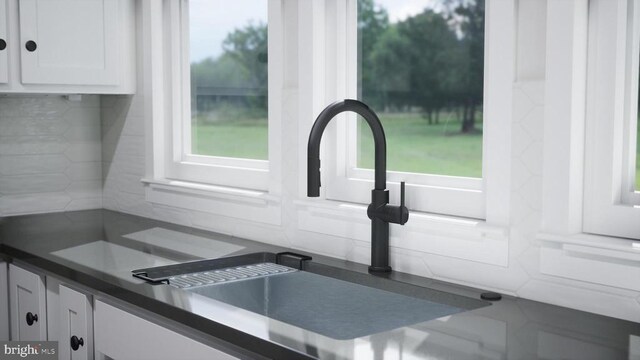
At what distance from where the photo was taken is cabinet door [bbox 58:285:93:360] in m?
2.24

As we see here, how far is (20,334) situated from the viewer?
2672 mm

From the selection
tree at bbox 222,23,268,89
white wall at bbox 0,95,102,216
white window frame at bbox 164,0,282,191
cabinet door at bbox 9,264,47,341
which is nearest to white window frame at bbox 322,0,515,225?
tree at bbox 222,23,268,89

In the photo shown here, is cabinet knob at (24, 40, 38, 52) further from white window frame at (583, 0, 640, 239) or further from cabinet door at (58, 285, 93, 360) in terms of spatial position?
white window frame at (583, 0, 640, 239)

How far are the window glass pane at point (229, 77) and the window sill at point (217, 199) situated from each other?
0.19m

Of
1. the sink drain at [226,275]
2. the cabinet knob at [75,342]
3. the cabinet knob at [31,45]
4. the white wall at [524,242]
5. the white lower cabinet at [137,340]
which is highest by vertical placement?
the cabinet knob at [31,45]

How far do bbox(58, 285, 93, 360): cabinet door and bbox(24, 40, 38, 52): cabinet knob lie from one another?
116cm

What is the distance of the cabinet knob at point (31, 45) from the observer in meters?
3.07

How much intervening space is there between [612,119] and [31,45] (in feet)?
7.49

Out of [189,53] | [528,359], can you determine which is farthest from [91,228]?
[528,359]

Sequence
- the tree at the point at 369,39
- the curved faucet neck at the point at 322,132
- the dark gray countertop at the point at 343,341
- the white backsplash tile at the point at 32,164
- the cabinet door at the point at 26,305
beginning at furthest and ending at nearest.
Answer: the white backsplash tile at the point at 32,164 → the cabinet door at the point at 26,305 → the tree at the point at 369,39 → the curved faucet neck at the point at 322,132 → the dark gray countertop at the point at 343,341

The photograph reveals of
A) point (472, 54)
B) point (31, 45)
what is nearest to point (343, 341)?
point (472, 54)

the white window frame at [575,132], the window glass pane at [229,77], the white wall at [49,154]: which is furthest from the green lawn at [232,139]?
the white window frame at [575,132]

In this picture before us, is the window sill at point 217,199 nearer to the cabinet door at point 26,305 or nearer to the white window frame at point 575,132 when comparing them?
the cabinet door at point 26,305

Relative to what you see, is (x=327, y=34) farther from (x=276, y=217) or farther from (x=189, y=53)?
(x=189, y=53)
